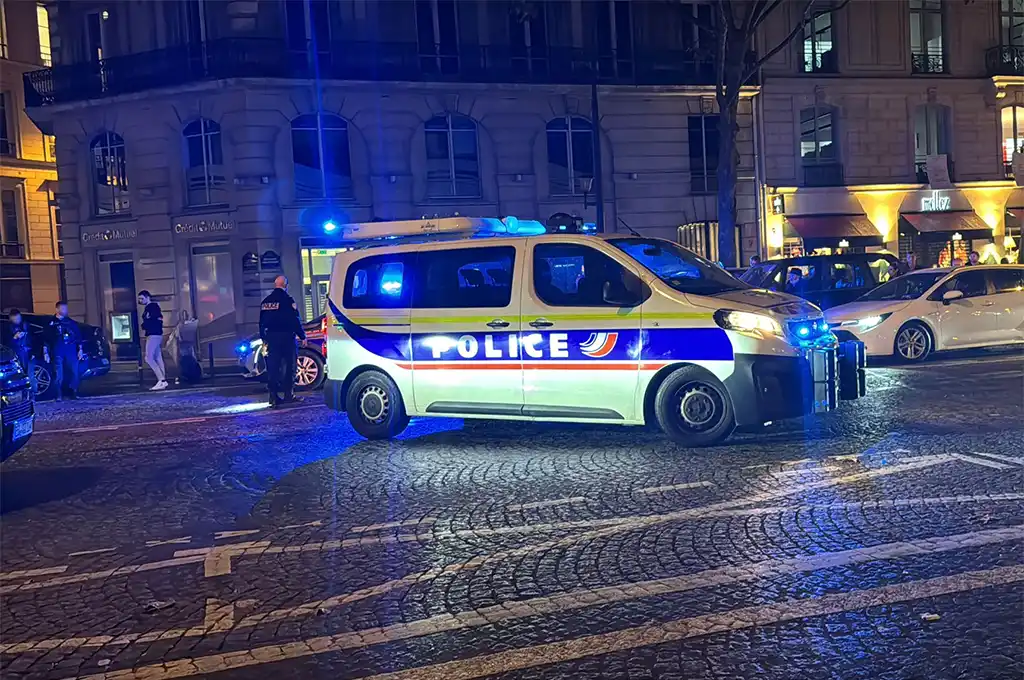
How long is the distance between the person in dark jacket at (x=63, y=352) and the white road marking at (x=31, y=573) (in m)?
10.9

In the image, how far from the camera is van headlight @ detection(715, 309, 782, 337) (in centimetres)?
771

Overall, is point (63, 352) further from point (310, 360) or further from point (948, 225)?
point (948, 225)

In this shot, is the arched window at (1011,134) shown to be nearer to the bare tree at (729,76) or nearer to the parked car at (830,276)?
the bare tree at (729,76)

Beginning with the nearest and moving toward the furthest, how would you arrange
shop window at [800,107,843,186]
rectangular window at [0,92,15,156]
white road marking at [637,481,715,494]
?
1. white road marking at [637,481,715,494]
2. shop window at [800,107,843,186]
3. rectangular window at [0,92,15,156]

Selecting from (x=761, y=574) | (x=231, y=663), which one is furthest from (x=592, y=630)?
(x=231, y=663)

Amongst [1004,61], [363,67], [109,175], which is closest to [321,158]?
[363,67]

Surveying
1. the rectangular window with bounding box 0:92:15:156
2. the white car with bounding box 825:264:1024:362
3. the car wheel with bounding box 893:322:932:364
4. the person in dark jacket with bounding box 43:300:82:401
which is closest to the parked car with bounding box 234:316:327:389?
the person in dark jacket with bounding box 43:300:82:401

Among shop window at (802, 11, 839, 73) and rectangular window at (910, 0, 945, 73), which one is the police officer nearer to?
shop window at (802, 11, 839, 73)

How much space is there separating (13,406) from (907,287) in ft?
42.2

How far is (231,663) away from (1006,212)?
105 feet

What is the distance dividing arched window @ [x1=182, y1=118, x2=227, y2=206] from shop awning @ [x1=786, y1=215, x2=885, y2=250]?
54.6ft

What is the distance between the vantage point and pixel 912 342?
1430cm

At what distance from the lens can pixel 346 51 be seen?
78.1 feet

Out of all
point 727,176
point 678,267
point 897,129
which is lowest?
point 678,267
